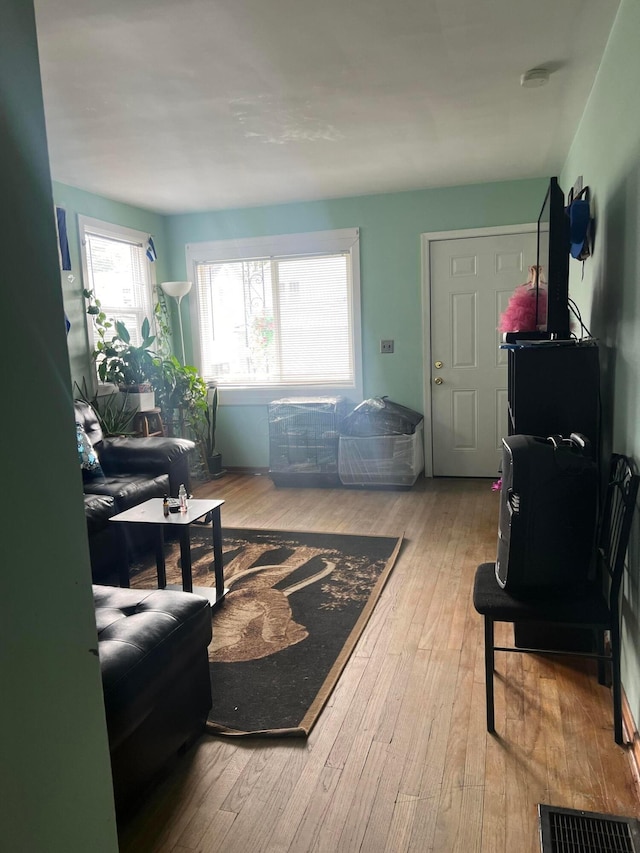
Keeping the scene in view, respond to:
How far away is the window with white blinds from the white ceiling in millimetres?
440

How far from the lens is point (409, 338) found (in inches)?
216

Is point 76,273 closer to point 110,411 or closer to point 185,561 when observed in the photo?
point 110,411

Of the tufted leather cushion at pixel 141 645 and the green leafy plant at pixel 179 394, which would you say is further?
the green leafy plant at pixel 179 394

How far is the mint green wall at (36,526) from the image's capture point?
93 centimetres

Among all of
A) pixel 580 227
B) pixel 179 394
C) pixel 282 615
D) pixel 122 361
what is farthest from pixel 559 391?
pixel 179 394

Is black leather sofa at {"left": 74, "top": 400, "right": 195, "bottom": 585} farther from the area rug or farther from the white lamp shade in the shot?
the white lamp shade

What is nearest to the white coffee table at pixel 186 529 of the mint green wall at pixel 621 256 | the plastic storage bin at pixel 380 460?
the mint green wall at pixel 621 256

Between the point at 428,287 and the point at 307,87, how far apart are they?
263cm

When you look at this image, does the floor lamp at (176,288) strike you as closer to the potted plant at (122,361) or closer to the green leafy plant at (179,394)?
the green leafy plant at (179,394)

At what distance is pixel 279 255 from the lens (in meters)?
5.71

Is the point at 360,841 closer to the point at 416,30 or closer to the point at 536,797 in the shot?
the point at 536,797

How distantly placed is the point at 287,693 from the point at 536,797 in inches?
35.8

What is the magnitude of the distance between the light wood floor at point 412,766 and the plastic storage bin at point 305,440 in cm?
265

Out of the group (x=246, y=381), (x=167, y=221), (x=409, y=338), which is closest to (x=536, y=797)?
(x=409, y=338)
